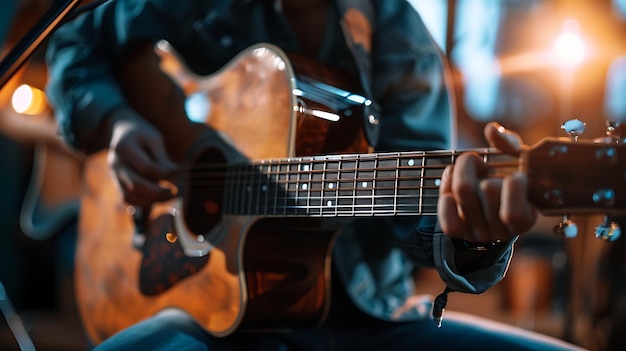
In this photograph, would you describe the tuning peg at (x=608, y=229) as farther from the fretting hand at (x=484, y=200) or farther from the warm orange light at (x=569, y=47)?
the warm orange light at (x=569, y=47)

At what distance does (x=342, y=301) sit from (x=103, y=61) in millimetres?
537

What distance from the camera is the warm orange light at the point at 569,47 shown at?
1291 mm

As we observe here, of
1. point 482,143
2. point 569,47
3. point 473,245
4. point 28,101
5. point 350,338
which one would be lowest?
point 350,338

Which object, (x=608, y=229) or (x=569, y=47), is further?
(x=569, y=47)

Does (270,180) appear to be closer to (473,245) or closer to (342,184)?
(342,184)

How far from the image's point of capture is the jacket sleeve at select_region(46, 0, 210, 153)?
2.89ft

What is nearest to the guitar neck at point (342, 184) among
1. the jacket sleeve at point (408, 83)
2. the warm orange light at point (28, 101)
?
the jacket sleeve at point (408, 83)

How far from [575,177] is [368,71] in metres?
0.34

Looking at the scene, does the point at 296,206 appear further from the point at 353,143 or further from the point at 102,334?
the point at 102,334

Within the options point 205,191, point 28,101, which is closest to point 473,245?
point 205,191

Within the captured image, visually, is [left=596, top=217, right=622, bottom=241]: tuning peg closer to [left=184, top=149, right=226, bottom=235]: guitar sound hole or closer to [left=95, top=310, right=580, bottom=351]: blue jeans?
[left=95, top=310, right=580, bottom=351]: blue jeans

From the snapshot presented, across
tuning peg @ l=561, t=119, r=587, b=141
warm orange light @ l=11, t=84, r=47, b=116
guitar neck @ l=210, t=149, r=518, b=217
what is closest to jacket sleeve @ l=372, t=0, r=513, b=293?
guitar neck @ l=210, t=149, r=518, b=217

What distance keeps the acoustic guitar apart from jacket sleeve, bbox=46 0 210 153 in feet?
0.12

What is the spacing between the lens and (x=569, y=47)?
133cm
